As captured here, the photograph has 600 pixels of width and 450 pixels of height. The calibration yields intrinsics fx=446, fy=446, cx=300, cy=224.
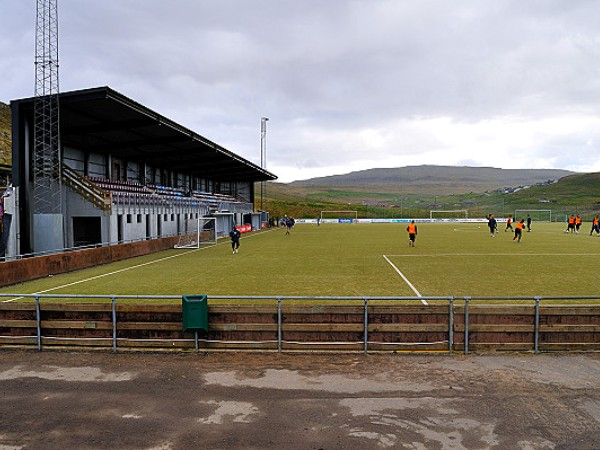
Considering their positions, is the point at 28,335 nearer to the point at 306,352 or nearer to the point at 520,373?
the point at 306,352

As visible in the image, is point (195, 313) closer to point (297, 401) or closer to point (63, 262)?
point (297, 401)

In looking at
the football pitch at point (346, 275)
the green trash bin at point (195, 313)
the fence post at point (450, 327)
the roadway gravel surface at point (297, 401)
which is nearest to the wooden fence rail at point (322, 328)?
the fence post at point (450, 327)

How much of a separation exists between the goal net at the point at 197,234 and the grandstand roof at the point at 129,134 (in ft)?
24.6

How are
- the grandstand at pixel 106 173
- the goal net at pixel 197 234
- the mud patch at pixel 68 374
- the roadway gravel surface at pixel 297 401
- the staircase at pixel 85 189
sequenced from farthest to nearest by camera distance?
the goal net at pixel 197 234
the staircase at pixel 85 189
the grandstand at pixel 106 173
the mud patch at pixel 68 374
the roadway gravel surface at pixel 297 401

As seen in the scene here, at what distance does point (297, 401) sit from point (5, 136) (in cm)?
8063

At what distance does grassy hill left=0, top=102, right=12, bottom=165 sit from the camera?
2424 inches

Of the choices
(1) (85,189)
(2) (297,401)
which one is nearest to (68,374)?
(2) (297,401)

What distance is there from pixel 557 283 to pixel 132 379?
14253 mm

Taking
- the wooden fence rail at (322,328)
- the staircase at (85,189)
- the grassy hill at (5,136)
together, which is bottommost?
the wooden fence rail at (322,328)

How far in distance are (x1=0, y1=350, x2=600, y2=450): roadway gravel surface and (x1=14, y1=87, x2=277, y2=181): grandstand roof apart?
22671mm

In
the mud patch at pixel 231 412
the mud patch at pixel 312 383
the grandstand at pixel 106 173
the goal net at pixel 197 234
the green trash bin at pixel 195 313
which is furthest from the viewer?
the goal net at pixel 197 234

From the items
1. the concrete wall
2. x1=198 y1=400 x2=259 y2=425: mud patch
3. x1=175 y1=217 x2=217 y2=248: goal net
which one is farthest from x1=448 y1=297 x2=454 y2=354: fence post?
x1=175 y1=217 x2=217 y2=248: goal net

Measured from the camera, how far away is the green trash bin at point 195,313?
8672 millimetres

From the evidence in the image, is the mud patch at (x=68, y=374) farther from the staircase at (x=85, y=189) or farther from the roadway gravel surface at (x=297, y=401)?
the staircase at (x=85, y=189)
